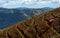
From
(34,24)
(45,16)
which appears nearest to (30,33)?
(34,24)

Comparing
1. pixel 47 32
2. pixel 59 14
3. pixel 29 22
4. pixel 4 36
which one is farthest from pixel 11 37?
pixel 59 14

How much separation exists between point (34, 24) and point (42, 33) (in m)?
0.57

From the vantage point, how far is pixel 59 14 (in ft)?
32.2

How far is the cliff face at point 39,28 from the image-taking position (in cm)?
938

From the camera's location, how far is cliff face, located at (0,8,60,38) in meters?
9.38

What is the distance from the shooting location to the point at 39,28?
9711mm

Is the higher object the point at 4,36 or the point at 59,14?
the point at 59,14

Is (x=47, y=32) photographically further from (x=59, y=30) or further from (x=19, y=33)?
(x=19, y=33)

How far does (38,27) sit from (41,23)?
9.7 inches

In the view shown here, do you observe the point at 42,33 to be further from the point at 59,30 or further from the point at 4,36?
the point at 4,36

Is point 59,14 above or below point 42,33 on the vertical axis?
above

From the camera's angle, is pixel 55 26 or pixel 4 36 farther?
pixel 4 36

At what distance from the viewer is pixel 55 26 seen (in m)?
9.40

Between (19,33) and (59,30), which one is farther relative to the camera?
(19,33)
